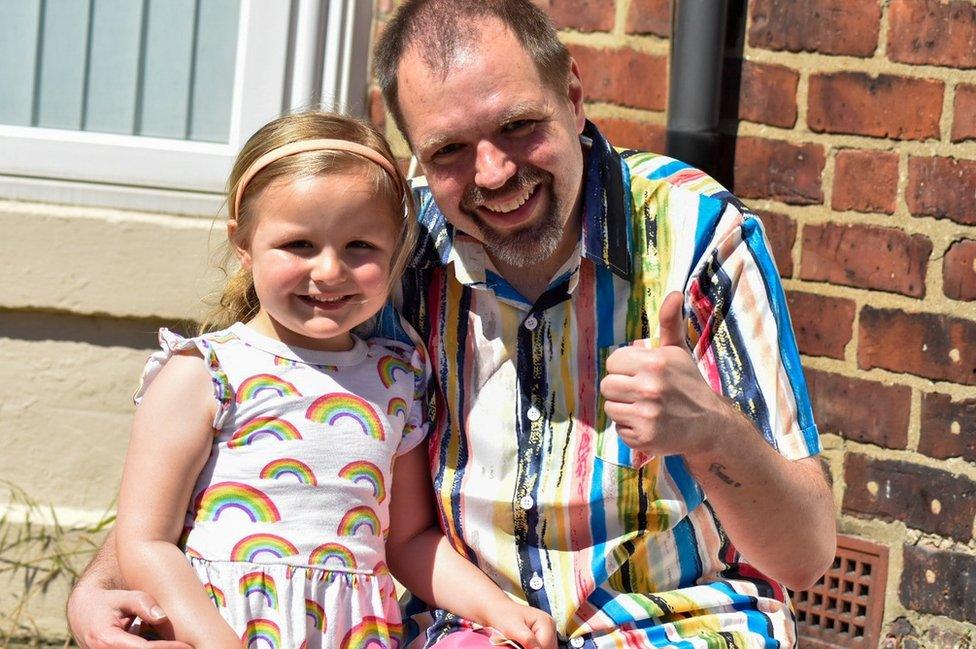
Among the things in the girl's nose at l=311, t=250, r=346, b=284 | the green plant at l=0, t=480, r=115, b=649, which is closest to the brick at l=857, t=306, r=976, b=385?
the girl's nose at l=311, t=250, r=346, b=284

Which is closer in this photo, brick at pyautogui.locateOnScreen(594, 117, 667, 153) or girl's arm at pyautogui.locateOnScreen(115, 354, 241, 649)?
girl's arm at pyautogui.locateOnScreen(115, 354, 241, 649)

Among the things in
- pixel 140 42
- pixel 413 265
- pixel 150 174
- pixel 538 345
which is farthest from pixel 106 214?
pixel 538 345

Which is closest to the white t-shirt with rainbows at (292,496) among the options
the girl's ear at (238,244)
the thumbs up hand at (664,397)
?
the girl's ear at (238,244)

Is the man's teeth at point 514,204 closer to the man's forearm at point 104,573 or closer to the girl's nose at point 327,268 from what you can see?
the girl's nose at point 327,268

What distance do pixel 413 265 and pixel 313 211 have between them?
0.28m

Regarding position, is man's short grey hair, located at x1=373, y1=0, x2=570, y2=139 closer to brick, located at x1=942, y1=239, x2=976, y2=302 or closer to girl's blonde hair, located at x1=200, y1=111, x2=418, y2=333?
girl's blonde hair, located at x1=200, y1=111, x2=418, y2=333

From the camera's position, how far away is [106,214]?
2891 millimetres

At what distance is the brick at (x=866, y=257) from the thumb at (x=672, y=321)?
3.00ft

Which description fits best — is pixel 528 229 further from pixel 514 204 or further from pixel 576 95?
pixel 576 95

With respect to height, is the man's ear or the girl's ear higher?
the man's ear

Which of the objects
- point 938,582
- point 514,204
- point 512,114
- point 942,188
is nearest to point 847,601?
point 938,582

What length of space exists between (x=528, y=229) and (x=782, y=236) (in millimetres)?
830

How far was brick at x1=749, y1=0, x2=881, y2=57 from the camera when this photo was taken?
245 cm

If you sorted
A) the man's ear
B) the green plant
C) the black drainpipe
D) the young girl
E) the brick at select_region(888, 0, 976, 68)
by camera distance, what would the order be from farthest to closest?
the green plant < the black drainpipe < the brick at select_region(888, 0, 976, 68) < the man's ear < the young girl
